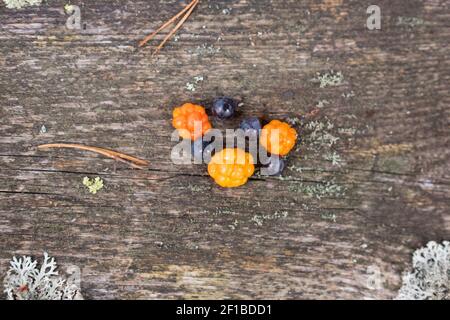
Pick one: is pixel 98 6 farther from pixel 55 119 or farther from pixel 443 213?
pixel 443 213

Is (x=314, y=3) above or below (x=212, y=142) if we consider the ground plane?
above

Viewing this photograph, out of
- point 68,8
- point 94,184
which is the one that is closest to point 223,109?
point 94,184

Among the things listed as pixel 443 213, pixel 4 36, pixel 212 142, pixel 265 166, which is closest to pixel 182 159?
pixel 212 142

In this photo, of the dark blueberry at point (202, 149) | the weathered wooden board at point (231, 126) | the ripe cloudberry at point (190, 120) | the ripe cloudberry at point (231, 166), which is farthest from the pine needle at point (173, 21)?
the ripe cloudberry at point (231, 166)

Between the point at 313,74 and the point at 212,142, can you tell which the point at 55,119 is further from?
the point at 313,74

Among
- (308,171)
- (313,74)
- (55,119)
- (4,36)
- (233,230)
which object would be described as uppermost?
(4,36)

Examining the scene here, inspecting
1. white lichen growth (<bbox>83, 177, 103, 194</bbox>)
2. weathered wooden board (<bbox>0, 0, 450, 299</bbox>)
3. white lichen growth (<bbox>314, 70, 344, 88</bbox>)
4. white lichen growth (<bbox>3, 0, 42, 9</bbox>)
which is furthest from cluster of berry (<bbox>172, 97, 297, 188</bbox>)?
white lichen growth (<bbox>3, 0, 42, 9</bbox>)
